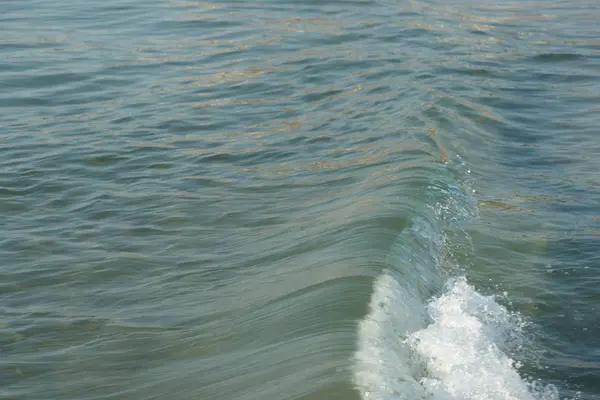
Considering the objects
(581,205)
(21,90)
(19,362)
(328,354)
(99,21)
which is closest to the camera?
(328,354)

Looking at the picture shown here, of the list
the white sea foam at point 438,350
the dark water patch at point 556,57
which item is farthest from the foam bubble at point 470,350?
the dark water patch at point 556,57

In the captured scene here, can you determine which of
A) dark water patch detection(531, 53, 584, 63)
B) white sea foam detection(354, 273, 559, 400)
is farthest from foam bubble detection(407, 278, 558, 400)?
dark water patch detection(531, 53, 584, 63)

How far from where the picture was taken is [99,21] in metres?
14.9

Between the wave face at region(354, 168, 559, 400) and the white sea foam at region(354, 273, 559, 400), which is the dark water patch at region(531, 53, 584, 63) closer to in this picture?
the wave face at region(354, 168, 559, 400)

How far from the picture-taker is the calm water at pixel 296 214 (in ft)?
18.1

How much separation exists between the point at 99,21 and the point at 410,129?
727 centimetres

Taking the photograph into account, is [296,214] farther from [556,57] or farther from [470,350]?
[556,57]

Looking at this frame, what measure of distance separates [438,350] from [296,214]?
8.32 feet

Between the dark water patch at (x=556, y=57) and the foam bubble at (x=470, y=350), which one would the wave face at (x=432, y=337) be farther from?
the dark water patch at (x=556, y=57)

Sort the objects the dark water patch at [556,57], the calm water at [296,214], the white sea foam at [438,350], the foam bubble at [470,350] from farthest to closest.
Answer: the dark water patch at [556,57], the calm water at [296,214], the foam bubble at [470,350], the white sea foam at [438,350]

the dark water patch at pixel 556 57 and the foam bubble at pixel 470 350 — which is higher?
the dark water patch at pixel 556 57

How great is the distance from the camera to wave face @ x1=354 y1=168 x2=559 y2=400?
510cm

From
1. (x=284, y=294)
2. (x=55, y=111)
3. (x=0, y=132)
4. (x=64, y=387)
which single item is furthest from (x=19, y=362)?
(x=55, y=111)

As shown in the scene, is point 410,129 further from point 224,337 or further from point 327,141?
point 224,337
